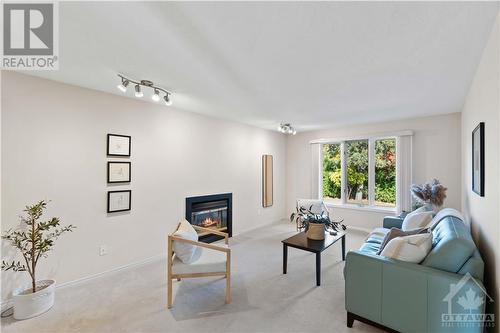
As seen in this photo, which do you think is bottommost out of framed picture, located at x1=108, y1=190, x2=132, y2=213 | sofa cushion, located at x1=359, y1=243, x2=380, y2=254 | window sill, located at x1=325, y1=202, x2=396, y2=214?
sofa cushion, located at x1=359, y1=243, x2=380, y2=254

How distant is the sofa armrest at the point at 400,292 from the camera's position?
1.54 m

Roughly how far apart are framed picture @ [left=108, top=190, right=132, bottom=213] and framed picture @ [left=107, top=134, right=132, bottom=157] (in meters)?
0.52

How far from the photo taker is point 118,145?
2.99 m

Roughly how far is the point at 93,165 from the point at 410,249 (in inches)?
137

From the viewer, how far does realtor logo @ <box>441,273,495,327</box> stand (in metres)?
1.48

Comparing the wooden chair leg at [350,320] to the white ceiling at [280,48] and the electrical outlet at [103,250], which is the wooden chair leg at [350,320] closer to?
the white ceiling at [280,48]

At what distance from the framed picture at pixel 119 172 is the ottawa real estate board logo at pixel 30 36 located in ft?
4.06

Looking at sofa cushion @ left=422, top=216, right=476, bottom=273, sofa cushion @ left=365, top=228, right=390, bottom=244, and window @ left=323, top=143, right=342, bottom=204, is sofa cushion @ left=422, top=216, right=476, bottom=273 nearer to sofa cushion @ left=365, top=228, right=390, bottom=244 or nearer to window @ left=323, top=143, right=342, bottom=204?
sofa cushion @ left=365, top=228, right=390, bottom=244

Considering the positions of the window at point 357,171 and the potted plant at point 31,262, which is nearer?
the potted plant at point 31,262

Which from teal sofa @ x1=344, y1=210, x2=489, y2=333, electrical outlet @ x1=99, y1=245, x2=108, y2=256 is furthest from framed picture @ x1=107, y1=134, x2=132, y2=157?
teal sofa @ x1=344, y1=210, x2=489, y2=333

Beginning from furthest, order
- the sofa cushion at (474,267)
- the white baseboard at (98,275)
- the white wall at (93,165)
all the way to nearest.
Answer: the white wall at (93,165) < the white baseboard at (98,275) < the sofa cushion at (474,267)

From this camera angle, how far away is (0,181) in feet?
7.12

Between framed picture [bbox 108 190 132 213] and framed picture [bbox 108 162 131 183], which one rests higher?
framed picture [bbox 108 162 131 183]

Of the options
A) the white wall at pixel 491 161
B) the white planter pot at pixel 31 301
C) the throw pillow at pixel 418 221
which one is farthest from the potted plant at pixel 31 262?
the throw pillow at pixel 418 221
